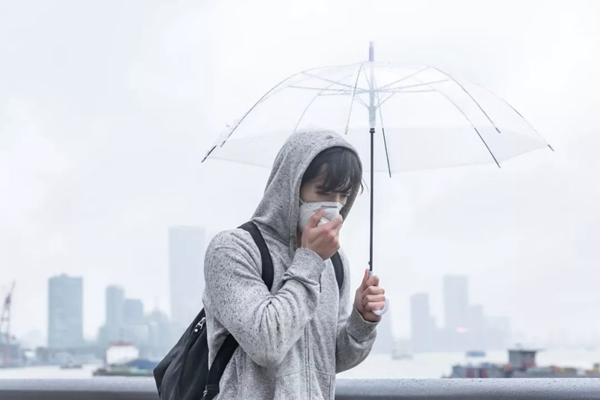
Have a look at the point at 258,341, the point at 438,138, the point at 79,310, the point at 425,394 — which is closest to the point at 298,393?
the point at 258,341

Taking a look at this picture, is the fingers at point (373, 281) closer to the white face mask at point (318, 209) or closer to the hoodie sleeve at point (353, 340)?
the hoodie sleeve at point (353, 340)

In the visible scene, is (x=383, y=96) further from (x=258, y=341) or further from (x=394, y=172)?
(x=258, y=341)

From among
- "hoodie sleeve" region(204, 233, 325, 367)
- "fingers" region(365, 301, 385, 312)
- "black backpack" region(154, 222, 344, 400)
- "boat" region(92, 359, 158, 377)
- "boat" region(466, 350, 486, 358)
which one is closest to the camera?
"hoodie sleeve" region(204, 233, 325, 367)

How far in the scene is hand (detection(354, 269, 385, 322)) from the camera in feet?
5.96

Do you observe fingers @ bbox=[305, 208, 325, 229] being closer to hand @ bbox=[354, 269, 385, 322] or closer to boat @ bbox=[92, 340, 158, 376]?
hand @ bbox=[354, 269, 385, 322]

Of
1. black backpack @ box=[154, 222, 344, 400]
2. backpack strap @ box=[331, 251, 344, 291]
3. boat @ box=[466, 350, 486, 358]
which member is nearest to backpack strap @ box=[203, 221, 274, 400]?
black backpack @ box=[154, 222, 344, 400]

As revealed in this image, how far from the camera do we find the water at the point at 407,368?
104 inches

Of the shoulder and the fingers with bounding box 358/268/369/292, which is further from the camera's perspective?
the fingers with bounding box 358/268/369/292

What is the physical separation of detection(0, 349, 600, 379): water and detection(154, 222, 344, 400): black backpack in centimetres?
41

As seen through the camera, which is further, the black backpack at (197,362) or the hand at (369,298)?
the hand at (369,298)

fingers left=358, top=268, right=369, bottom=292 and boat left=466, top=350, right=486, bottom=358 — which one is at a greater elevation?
fingers left=358, top=268, right=369, bottom=292

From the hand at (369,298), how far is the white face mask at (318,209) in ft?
0.66

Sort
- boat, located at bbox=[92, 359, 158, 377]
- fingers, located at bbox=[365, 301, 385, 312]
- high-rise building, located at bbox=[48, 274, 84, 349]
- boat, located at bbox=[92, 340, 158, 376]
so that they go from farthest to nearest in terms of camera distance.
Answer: high-rise building, located at bbox=[48, 274, 84, 349], boat, located at bbox=[92, 340, 158, 376], boat, located at bbox=[92, 359, 158, 377], fingers, located at bbox=[365, 301, 385, 312]

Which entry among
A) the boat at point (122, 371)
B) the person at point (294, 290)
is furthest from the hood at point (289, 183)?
the boat at point (122, 371)
